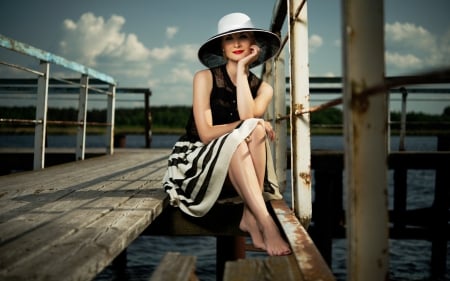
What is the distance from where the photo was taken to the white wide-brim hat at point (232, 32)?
2287 mm

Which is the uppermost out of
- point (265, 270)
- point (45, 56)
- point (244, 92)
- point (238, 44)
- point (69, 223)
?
point (45, 56)

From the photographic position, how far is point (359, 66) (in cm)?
88

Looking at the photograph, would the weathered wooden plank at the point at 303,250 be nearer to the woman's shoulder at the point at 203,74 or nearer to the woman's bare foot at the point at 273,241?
the woman's bare foot at the point at 273,241

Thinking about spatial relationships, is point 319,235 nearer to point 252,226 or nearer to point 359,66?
point 252,226

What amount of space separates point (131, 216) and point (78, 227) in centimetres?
29

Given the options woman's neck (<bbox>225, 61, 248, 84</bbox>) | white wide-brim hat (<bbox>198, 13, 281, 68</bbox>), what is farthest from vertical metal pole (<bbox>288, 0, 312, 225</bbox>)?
woman's neck (<bbox>225, 61, 248, 84</bbox>)

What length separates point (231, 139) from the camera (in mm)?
2037

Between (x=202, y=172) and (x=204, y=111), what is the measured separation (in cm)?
41

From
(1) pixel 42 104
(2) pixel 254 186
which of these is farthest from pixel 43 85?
(2) pixel 254 186

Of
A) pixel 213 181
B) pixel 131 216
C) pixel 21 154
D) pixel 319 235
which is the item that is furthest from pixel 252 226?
pixel 21 154

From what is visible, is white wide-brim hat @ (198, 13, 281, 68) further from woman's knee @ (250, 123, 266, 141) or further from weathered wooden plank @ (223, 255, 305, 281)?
weathered wooden plank @ (223, 255, 305, 281)

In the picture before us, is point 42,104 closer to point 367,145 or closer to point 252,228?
point 252,228

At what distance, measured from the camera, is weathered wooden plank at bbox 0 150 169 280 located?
118cm

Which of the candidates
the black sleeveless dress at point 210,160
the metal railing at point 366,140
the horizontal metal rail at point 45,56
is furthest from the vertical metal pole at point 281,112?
the horizontal metal rail at point 45,56
